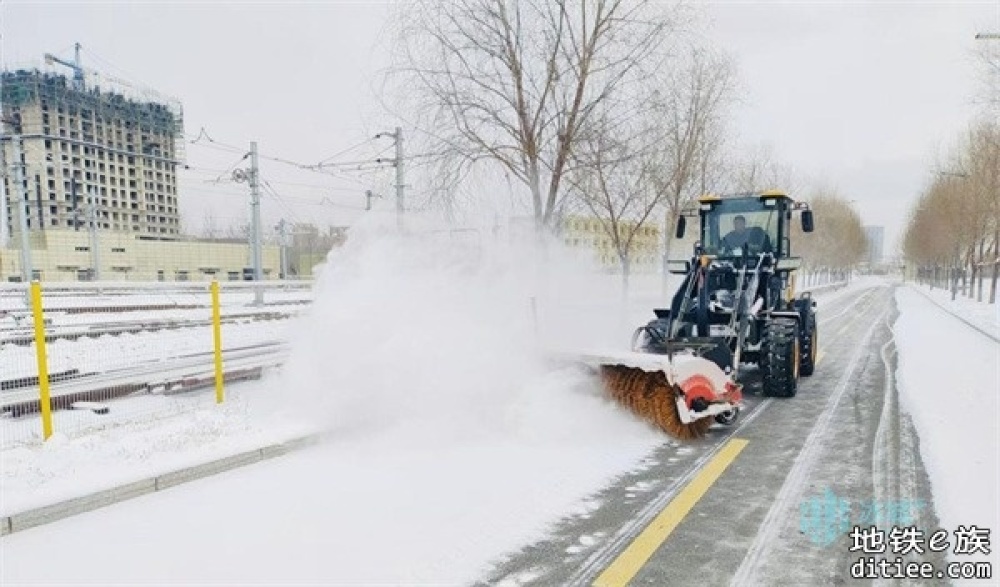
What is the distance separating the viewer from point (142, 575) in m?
3.38

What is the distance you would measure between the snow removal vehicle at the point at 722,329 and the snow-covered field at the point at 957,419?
162 cm

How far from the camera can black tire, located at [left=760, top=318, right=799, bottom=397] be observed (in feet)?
26.2

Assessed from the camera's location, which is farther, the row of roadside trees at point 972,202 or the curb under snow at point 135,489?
the row of roadside trees at point 972,202

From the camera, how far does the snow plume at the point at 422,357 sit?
6.17m

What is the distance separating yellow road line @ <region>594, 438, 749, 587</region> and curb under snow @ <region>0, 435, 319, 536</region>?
3363mm

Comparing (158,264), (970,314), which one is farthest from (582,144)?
(158,264)

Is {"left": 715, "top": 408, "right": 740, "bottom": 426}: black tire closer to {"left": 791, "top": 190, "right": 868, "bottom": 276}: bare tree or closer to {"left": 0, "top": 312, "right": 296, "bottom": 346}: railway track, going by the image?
{"left": 0, "top": 312, "right": 296, "bottom": 346}: railway track

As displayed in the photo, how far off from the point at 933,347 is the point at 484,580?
1354 centimetres

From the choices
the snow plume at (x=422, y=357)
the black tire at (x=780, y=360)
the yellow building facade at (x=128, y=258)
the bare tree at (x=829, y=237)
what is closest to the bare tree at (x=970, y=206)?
the bare tree at (x=829, y=237)

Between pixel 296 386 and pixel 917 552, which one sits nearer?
pixel 917 552

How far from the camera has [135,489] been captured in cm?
→ 452

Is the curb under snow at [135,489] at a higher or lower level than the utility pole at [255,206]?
lower

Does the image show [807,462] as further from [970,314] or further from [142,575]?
[970,314]

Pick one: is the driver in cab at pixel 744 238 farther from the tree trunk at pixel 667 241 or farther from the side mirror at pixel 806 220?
the tree trunk at pixel 667 241
